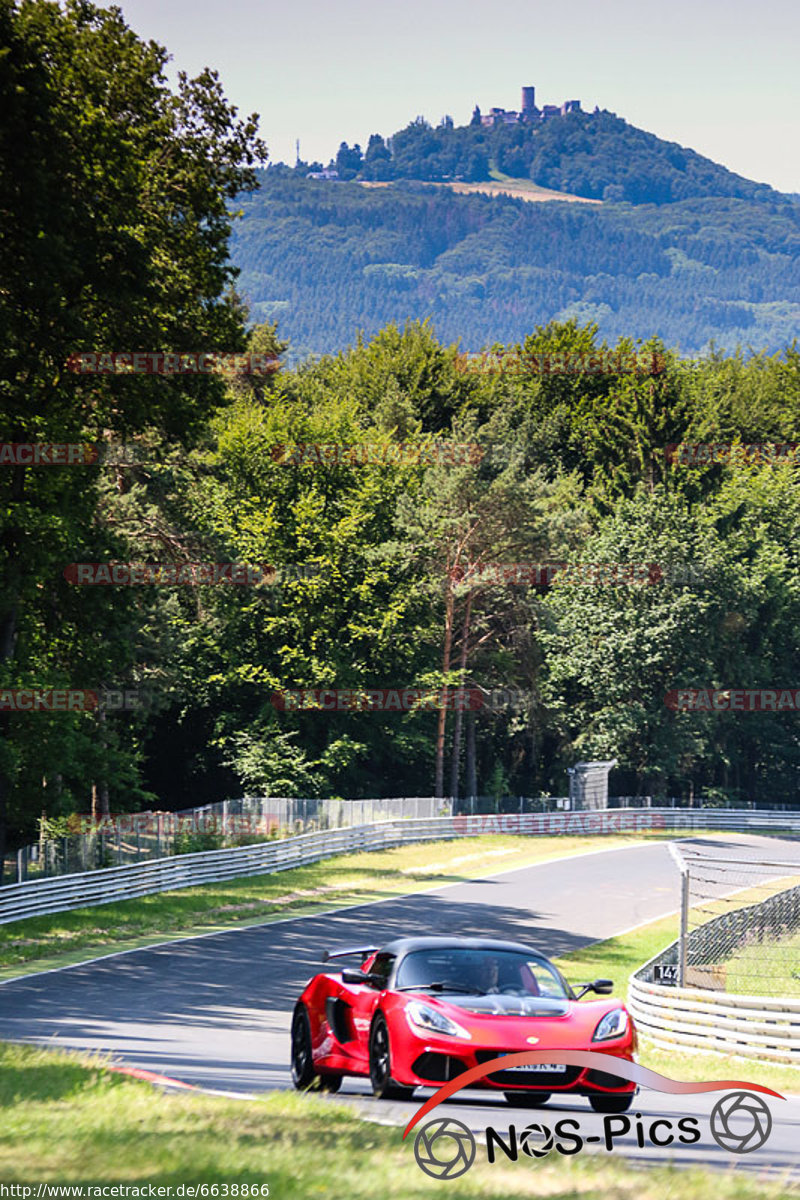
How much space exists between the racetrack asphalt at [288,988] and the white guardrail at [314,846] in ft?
12.1

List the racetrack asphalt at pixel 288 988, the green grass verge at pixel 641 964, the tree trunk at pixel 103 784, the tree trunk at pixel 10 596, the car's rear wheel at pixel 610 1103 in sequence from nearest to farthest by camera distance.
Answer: the car's rear wheel at pixel 610 1103
the racetrack asphalt at pixel 288 988
the green grass verge at pixel 641 964
the tree trunk at pixel 10 596
the tree trunk at pixel 103 784

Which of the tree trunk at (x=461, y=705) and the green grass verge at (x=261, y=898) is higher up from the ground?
the tree trunk at (x=461, y=705)

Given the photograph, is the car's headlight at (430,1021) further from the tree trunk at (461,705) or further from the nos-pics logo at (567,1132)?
the tree trunk at (461,705)

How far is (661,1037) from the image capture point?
67.3ft

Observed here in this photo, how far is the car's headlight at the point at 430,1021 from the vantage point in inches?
417

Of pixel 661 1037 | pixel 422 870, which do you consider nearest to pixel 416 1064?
pixel 661 1037

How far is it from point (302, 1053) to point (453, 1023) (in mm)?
2464

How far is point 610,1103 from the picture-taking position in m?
10.8

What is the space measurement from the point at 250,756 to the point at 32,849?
28.5m

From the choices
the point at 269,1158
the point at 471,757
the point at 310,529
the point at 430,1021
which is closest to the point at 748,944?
the point at 430,1021

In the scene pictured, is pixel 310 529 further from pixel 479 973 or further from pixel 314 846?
pixel 479 973

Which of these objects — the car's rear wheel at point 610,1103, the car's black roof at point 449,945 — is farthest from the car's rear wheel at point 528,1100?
the car's black roof at point 449,945

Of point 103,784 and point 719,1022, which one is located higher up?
point 103,784

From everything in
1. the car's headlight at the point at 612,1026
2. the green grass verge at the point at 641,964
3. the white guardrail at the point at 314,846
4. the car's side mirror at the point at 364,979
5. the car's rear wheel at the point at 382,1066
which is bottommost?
the green grass verge at the point at 641,964
